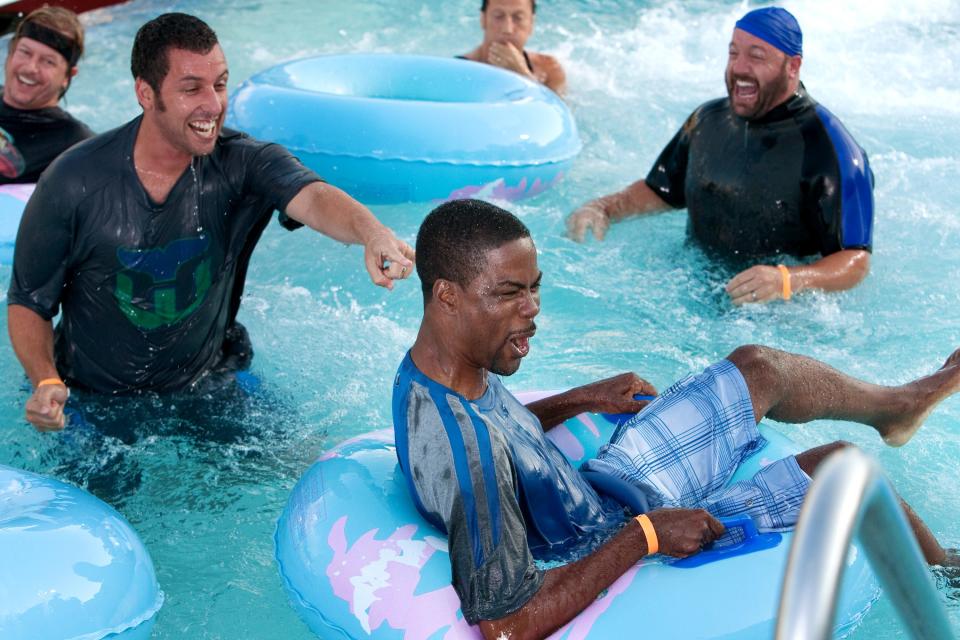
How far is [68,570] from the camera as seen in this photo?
8.19 feet

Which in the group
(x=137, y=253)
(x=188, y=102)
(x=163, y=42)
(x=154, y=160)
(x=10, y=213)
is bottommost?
(x=10, y=213)

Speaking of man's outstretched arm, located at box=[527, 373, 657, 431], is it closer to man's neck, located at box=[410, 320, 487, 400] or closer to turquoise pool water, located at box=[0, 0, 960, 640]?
man's neck, located at box=[410, 320, 487, 400]

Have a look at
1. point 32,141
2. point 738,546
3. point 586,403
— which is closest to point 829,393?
point 586,403

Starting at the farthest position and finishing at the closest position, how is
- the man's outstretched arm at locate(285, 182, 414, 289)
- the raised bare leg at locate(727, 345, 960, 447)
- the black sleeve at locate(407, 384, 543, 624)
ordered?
1. the raised bare leg at locate(727, 345, 960, 447)
2. the man's outstretched arm at locate(285, 182, 414, 289)
3. the black sleeve at locate(407, 384, 543, 624)

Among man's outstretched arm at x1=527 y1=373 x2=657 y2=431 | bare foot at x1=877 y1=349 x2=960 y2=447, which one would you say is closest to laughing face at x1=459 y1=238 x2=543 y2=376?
man's outstretched arm at x1=527 y1=373 x2=657 y2=431

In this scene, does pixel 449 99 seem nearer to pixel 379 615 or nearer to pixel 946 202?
pixel 946 202

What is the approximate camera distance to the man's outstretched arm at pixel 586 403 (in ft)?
10.2

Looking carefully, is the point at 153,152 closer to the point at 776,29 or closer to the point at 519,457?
the point at 519,457

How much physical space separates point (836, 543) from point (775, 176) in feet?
11.3

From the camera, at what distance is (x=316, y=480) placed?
280 centimetres

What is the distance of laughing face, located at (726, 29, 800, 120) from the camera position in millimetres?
4336

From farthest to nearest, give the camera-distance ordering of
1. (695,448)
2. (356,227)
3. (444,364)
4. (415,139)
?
(415,139) < (356,227) < (695,448) < (444,364)

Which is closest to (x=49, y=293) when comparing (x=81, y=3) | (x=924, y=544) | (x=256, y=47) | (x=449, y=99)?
(x=924, y=544)

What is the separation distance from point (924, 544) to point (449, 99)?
3982 mm
